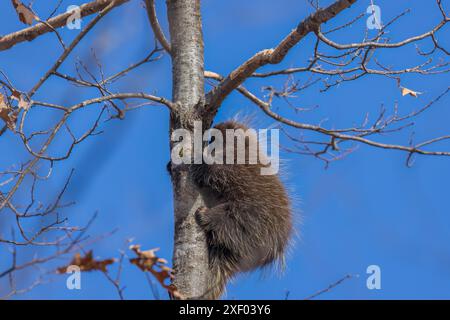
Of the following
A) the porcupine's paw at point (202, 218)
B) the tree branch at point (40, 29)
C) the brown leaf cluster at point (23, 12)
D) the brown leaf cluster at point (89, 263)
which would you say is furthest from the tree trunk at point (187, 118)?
the brown leaf cluster at point (89, 263)

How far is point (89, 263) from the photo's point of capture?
6.12ft

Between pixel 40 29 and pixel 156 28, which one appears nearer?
pixel 156 28

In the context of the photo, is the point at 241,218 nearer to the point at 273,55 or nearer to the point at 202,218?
the point at 202,218

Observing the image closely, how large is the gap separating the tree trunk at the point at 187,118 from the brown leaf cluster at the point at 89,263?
1257 mm

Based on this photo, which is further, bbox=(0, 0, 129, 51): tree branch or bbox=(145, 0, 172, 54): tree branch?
bbox=(0, 0, 129, 51): tree branch

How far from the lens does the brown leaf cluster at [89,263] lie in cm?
186

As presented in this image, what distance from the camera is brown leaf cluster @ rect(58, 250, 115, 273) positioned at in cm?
186

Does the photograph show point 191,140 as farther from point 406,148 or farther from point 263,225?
point 406,148

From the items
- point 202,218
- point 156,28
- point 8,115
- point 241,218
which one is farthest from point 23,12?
point 241,218

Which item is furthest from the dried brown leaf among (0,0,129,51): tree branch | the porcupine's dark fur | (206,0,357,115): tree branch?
(0,0,129,51): tree branch

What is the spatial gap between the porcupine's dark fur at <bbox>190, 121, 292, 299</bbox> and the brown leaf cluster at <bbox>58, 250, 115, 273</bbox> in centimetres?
166

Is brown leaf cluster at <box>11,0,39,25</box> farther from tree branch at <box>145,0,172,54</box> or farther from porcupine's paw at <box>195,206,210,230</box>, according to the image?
porcupine's paw at <box>195,206,210,230</box>

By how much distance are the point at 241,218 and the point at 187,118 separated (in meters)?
0.76
